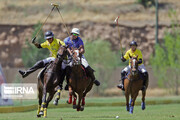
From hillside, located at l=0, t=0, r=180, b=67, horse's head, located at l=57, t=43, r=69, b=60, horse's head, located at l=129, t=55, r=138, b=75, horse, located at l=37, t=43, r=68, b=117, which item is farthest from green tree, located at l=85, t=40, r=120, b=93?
horse's head, located at l=57, t=43, r=69, b=60

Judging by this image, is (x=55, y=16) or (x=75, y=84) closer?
(x=75, y=84)

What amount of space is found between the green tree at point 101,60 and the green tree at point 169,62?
14.2ft

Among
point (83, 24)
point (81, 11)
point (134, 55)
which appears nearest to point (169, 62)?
point (83, 24)

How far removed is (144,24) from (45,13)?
12051mm

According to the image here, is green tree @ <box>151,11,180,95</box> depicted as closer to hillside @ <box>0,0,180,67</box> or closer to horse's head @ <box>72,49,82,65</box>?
hillside @ <box>0,0,180,67</box>

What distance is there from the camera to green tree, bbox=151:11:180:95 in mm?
42531

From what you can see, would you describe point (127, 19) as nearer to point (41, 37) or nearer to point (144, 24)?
point (144, 24)

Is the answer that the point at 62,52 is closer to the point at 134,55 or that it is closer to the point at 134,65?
the point at 134,65

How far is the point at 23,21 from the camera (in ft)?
189

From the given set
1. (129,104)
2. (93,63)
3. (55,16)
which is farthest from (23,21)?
(129,104)

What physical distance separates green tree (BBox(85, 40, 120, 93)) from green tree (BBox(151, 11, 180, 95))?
433cm

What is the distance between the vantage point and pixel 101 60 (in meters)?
47.0

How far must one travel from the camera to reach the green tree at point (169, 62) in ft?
140

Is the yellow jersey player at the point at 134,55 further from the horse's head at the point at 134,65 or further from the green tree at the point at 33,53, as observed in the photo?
the green tree at the point at 33,53
